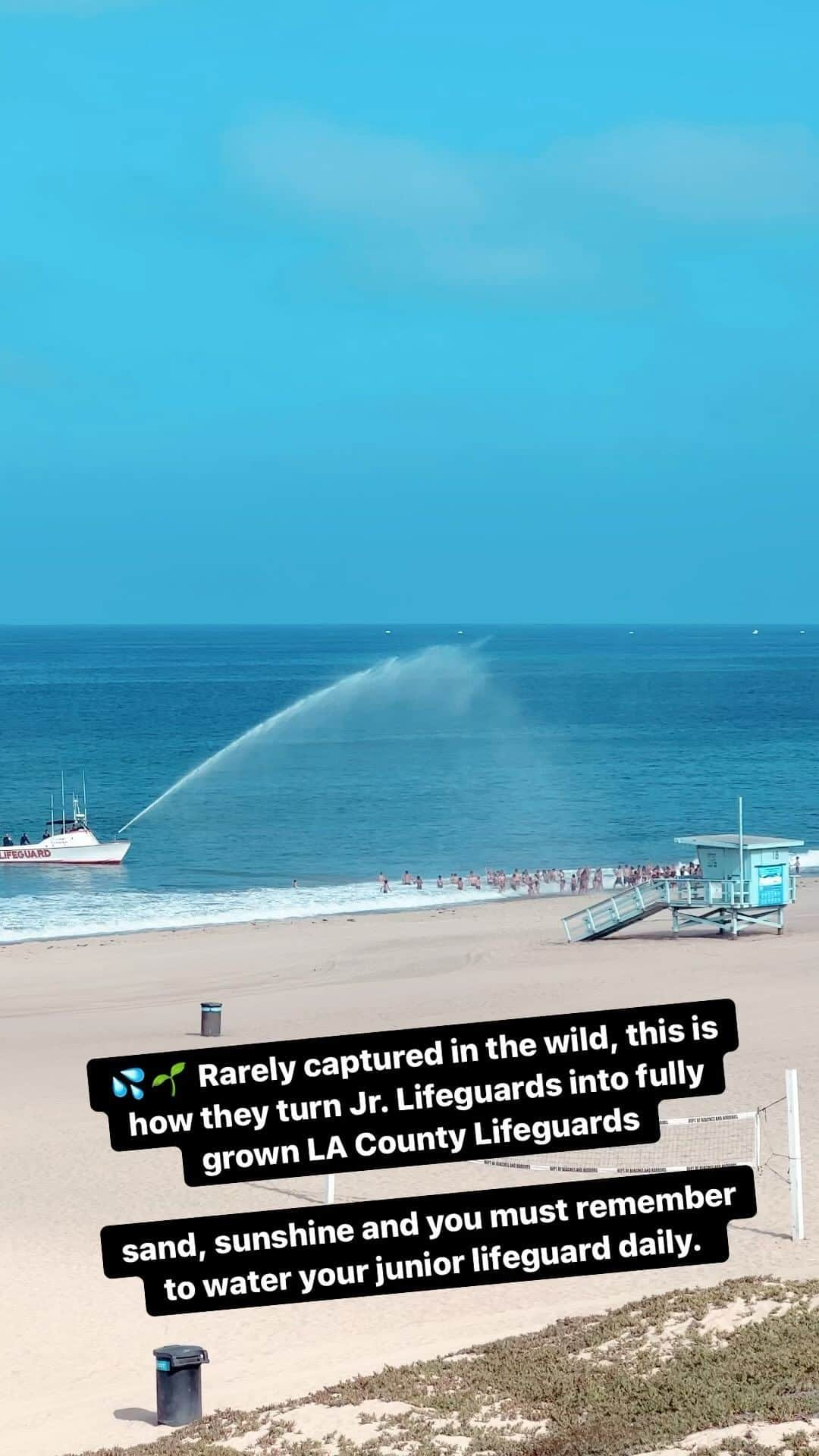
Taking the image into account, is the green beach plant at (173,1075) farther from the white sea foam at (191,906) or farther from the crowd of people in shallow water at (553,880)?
the crowd of people in shallow water at (553,880)

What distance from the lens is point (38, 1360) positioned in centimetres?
1376

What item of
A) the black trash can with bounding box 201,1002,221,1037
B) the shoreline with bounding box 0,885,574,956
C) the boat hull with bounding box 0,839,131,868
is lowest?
the shoreline with bounding box 0,885,574,956

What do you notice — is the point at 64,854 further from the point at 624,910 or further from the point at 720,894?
the point at 720,894

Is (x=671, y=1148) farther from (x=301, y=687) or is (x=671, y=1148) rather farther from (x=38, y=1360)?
(x=301, y=687)

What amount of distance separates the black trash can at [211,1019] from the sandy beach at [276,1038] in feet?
1.46

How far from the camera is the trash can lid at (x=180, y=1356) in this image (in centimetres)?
1152

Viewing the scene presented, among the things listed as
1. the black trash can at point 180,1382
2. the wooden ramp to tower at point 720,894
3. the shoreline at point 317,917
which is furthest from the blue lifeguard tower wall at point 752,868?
the black trash can at point 180,1382

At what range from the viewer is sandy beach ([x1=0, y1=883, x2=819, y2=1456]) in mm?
13344

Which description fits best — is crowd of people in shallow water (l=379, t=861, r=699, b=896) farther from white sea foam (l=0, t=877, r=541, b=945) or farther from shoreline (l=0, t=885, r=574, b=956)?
shoreline (l=0, t=885, r=574, b=956)

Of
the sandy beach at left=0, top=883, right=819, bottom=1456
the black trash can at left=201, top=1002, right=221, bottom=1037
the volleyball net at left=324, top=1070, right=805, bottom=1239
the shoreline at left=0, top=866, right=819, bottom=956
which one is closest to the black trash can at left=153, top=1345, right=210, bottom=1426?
the sandy beach at left=0, top=883, right=819, bottom=1456

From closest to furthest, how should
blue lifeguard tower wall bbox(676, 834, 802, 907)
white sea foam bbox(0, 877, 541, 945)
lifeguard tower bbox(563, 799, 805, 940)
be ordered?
blue lifeguard tower wall bbox(676, 834, 802, 907) → lifeguard tower bbox(563, 799, 805, 940) → white sea foam bbox(0, 877, 541, 945)

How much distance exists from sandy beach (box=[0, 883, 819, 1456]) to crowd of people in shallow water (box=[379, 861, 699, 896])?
237 inches

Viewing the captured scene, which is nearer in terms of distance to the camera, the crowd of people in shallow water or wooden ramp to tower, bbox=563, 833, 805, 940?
wooden ramp to tower, bbox=563, 833, 805, 940

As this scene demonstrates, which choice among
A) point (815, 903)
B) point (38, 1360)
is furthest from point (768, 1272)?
point (815, 903)
